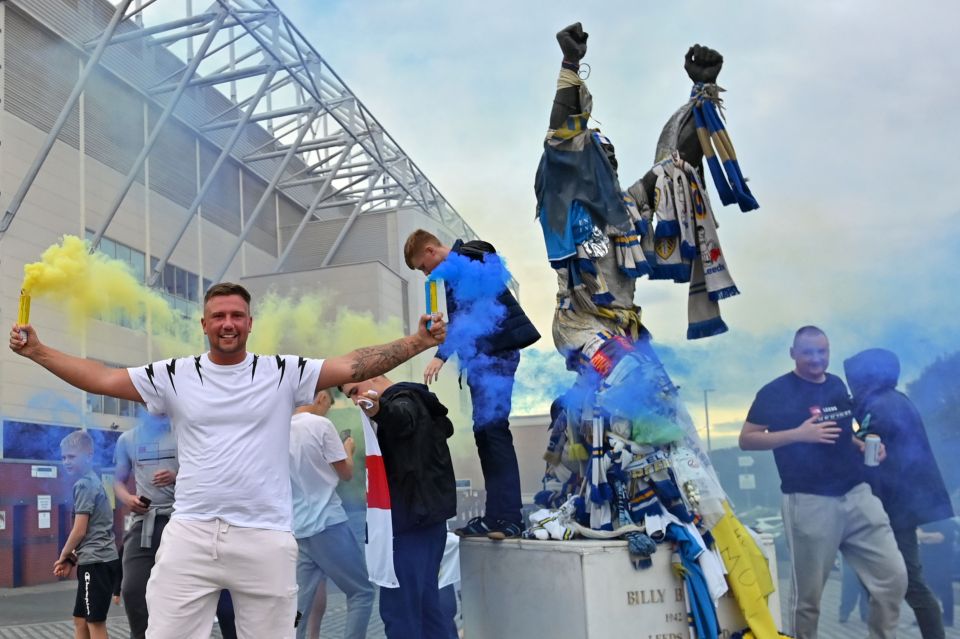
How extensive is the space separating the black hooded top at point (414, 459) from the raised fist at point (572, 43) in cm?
199

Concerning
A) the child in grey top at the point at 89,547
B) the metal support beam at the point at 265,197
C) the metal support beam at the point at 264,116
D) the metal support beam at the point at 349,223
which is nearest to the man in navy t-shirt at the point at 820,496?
the child in grey top at the point at 89,547

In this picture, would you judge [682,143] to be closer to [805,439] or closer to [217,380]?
[805,439]

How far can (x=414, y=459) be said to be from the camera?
14.3ft

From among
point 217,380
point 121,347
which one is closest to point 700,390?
point 217,380

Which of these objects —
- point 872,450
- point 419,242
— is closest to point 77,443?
point 419,242

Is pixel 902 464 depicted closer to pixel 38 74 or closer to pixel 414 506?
pixel 414 506

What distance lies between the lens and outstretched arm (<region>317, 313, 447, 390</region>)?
135 inches

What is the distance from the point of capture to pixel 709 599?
427cm

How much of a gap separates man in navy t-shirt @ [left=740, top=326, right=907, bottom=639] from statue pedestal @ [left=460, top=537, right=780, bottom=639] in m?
0.21

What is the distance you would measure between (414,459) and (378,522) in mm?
340

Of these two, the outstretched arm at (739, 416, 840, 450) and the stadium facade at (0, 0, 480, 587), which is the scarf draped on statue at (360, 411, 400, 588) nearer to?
the outstretched arm at (739, 416, 840, 450)

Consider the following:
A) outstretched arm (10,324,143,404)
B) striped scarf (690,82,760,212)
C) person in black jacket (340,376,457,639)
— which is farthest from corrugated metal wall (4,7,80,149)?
outstretched arm (10,324,143,404)

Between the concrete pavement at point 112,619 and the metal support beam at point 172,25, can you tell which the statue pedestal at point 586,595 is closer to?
the concrete pavement at point 112,619

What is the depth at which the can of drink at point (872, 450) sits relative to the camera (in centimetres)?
466
